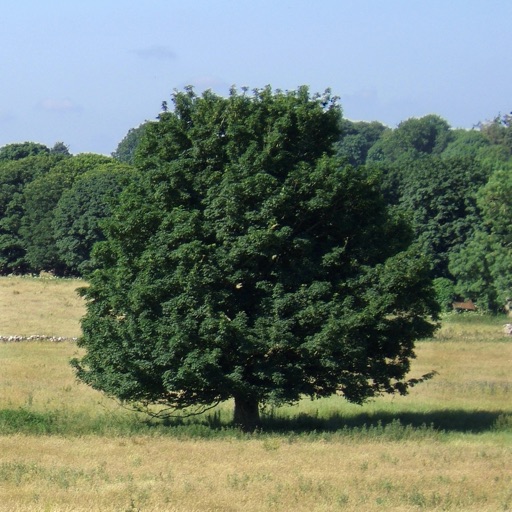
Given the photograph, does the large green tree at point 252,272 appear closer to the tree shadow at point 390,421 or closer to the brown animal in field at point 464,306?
the tree shadow at point 390,421

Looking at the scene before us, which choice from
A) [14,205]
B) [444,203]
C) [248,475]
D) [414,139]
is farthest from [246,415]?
[414,139]

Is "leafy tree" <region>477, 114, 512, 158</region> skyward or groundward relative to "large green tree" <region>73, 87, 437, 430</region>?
skyward

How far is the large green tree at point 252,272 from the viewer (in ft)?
78.7

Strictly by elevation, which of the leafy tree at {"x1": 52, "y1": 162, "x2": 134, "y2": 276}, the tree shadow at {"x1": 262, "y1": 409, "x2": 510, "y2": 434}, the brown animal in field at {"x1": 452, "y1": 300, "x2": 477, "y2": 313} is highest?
the leafy tree at {"x1": 52, "y1": 162, "x2": 134, "y2": 276}

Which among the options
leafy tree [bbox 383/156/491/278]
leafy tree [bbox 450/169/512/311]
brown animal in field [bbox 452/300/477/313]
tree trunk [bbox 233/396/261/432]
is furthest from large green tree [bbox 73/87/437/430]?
leafy tree [bbox 383/156/491/278]

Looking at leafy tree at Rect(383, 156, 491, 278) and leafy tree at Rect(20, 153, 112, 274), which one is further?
leafy tree at Rect(20, 153, 112, 274)

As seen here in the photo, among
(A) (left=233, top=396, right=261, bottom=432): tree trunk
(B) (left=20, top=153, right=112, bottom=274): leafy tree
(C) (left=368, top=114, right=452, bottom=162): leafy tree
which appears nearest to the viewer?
(A) (left=233, top=396, right=261, bottom=432): tree trunk

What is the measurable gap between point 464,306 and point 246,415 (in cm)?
5676

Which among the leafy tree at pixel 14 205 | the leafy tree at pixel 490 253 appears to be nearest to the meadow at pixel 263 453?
the leafy tree at pixel 490 253

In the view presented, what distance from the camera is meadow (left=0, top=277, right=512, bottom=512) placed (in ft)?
53.2

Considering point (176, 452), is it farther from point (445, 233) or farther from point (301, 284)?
point (445, 233)

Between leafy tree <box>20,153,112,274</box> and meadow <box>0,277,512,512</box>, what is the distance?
65956mm

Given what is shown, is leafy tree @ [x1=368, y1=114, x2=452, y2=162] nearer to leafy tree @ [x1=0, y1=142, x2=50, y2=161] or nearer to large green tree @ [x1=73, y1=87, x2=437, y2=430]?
leafy tree @ [x1=0, y1=142, x2=50, y2=161]

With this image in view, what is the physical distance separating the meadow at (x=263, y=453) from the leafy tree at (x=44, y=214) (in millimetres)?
65956
